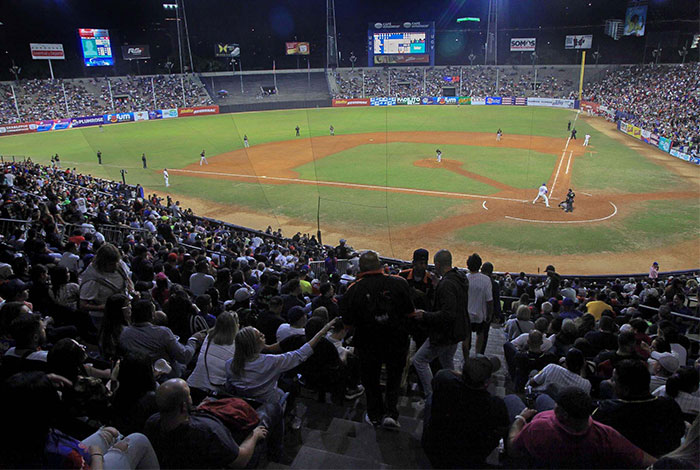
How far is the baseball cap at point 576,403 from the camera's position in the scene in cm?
329

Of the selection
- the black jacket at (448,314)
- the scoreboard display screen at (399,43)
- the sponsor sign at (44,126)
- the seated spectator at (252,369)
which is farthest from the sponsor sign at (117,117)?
the black jacket at (448,314)

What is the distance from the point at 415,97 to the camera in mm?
81250

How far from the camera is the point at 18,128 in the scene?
59.7 m

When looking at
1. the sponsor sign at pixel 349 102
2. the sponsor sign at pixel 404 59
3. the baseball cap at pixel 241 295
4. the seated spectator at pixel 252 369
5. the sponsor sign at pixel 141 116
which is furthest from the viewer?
the sponsor sign at pixel 404 59

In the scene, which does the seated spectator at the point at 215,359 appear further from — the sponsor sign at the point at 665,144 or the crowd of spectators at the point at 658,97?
the sponsor sign at the point at 665,144

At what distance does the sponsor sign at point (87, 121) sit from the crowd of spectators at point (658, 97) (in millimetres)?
66494

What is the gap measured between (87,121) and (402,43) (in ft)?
181

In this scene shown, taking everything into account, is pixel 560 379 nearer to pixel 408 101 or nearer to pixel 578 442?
pixel 578 442

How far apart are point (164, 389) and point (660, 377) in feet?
17.7

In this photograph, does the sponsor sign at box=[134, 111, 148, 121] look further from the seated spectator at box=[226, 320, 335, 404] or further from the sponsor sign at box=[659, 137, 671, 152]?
the seated spectator at box=[226, 320, 335, 404]

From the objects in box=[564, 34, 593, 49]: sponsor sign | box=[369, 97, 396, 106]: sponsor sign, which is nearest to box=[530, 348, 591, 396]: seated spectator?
box=[369, 97, 396, 106]: sponsor sign

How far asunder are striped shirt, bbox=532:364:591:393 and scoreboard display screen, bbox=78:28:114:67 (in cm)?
8594

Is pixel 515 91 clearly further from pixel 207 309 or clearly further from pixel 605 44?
pixel 207 309

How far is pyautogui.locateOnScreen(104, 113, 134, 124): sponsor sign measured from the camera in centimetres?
6646
